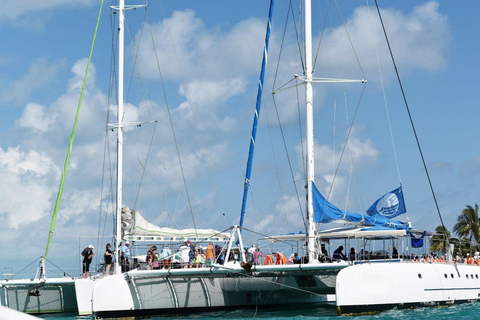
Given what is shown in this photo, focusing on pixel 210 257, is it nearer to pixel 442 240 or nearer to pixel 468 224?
pixel 442 240

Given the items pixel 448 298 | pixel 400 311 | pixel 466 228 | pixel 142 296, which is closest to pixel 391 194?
pixel 448 298

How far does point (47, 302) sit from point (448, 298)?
15806 mm

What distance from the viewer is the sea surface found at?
2056 centimetres

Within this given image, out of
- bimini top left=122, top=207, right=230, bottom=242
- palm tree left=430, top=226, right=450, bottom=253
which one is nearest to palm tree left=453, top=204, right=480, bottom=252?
palm tree left=430, top=226, right=450, bottom=253

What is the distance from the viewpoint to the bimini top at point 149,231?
2878 centimetres

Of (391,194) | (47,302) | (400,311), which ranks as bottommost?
(400,311)

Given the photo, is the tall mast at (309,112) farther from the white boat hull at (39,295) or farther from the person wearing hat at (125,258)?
the white boat hull at (39,295)

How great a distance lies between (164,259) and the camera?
81.1ft

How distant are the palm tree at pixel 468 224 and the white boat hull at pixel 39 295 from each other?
48642 millimetres

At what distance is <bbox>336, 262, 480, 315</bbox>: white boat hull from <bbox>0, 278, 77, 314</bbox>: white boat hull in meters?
10.7

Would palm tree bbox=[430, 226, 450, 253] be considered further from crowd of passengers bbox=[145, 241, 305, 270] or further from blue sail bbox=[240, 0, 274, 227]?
blue sail bbox=[240, 0, 274, 227]

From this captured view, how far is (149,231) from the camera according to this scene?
99.4 feet

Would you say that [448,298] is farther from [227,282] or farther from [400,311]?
[227,282]

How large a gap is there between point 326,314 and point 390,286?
3.33 metres
